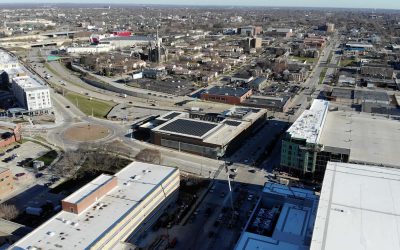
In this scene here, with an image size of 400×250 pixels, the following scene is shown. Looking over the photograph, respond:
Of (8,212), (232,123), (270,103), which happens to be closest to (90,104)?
(232,123)

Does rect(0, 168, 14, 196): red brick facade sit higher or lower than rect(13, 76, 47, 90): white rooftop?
lower

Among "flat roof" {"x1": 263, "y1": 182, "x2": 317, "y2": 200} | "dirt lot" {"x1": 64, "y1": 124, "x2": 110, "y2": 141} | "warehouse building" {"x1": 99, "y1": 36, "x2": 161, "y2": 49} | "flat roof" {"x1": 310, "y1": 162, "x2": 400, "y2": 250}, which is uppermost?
"warehouse building" {"x1": 99, "y1": 36, "x2": 161, "y2": 49}

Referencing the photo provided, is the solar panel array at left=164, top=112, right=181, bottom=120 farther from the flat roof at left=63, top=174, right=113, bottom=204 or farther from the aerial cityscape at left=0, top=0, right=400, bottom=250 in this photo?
the flat roof at left=63, top=174, right=113, bottom=204

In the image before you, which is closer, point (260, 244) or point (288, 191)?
point (260, 244)

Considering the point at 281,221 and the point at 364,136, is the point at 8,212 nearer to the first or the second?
the point at 281,221

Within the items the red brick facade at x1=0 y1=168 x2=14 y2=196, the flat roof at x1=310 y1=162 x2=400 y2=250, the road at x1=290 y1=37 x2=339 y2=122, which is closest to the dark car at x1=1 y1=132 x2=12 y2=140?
the red brick facade at x1=0 y1=168 x2=14 y2=196

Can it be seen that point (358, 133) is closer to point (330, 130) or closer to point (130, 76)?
point (330, 130)
